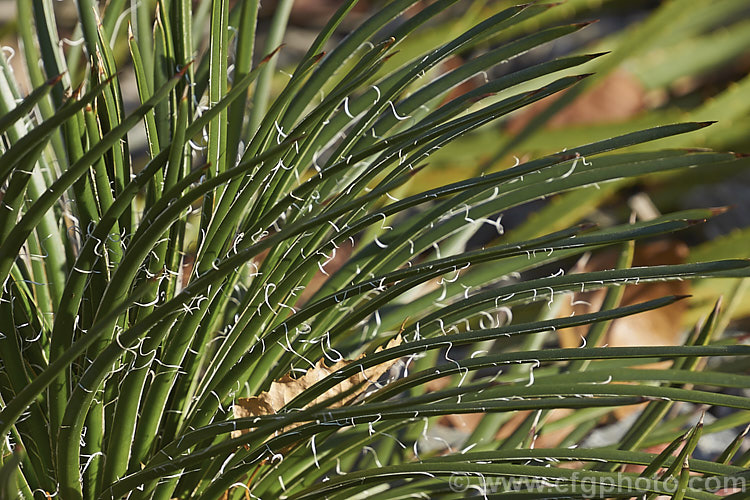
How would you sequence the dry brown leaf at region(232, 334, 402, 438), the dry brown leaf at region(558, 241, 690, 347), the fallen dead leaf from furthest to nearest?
the fallen dead leaf
the dry brown leaf at region(558, 241, 690, 347)
the dry brown leaf at region(232, 334, 402, 438)

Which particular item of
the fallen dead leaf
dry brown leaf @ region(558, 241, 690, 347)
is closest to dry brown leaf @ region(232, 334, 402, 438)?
dry brown leaf @ region(558, 241, 690, 347)

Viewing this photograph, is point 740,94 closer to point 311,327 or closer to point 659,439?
point 659,439

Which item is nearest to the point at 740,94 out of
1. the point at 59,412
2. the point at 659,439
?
the point at 659,439

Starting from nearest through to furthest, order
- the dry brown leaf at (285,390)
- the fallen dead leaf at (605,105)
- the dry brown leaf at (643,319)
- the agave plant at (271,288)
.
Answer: the agave plant at (271,288) < the dry brown leaf at (285,390) < the dry brown leaf at (643,319) < the fallen dead leaf at (605,105)

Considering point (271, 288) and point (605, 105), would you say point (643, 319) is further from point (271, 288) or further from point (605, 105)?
point (271, 288)

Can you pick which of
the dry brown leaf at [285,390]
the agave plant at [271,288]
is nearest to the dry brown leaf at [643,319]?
the agave plant at [271,288]

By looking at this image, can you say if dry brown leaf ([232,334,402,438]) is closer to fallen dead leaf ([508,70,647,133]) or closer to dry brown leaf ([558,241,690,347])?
dry brown leaf ([558,241,690,347])

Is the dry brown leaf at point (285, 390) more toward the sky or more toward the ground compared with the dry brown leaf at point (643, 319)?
more toward the ground

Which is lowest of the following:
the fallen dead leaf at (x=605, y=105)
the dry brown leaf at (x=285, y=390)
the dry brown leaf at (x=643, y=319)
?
the dry brown leaf at (x=285, y=390)

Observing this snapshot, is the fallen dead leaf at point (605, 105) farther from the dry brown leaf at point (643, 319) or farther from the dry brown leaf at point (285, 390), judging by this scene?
the dry brown leaf at point (285, 390)
